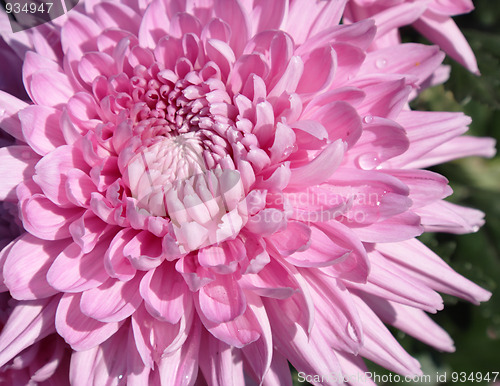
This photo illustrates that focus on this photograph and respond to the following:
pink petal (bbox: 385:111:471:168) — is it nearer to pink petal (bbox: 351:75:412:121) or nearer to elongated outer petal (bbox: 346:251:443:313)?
pink petal (bbox: 351:75:412:121)

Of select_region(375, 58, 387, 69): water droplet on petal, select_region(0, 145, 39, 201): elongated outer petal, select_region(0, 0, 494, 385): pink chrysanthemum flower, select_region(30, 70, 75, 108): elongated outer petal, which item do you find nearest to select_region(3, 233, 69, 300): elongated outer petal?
select_region(0, 0, 494, 385): pink chrysanthemum flower

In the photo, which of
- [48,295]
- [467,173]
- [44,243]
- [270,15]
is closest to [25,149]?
[44,243]

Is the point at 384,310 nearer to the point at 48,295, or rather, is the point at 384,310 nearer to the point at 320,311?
the point at 320,311

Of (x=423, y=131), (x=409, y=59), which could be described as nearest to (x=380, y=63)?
(x=409, y=59)

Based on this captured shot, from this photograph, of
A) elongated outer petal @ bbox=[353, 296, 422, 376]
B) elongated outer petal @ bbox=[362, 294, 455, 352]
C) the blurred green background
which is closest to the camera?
elongated outer petal @ bbox=[353, 296, 422, 376]

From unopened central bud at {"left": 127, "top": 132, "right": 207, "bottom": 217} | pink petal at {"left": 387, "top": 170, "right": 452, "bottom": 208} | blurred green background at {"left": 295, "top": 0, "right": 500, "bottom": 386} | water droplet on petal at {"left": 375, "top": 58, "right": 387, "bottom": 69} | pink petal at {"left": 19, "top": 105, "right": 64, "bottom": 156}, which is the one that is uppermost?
pink petal at {"left": 19, "top": 105, "right": 64, "bottom": 156}

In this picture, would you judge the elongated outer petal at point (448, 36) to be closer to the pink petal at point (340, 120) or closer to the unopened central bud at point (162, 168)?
the pink petal at point (340, 120)

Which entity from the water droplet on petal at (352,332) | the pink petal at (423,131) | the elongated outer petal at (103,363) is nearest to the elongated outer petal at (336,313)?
the water droplet on petal at (352,332)
